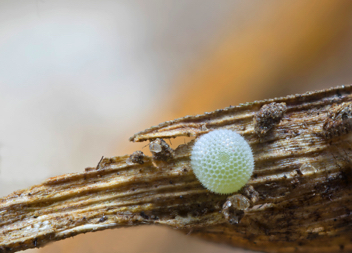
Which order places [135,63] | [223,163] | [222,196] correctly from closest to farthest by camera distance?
→ [223,163] < [222,196] < [135,63]

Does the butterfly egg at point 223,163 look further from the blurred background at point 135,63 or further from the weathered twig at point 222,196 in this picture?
the blurred background at point 135,63

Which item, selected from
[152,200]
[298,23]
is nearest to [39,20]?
[152,200]

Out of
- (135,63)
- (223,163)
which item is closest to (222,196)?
(223,163)

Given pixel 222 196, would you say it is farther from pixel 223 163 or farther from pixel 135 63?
pixel 135 63

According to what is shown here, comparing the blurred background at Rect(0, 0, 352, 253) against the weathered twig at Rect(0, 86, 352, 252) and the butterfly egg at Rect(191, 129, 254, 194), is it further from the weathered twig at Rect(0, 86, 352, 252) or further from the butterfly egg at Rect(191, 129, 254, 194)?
the butterfly egg at Rect(191, 129, 254, 194)

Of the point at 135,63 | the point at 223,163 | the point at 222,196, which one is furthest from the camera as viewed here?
the point at 135,63

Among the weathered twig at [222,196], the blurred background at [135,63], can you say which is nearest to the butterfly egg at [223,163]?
the weathered twig at [222,196]

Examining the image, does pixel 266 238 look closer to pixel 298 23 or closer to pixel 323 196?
pixel 323 196
